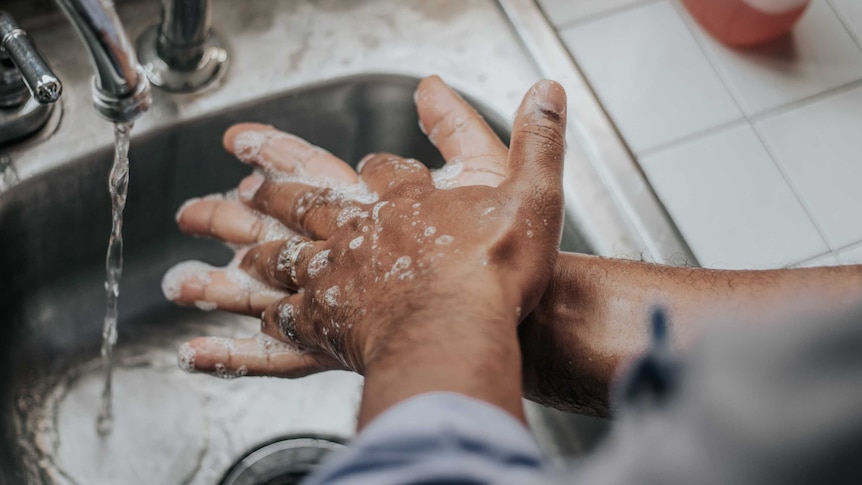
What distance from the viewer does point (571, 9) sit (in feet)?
2.99

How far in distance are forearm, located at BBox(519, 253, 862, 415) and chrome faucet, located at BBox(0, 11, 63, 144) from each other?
416mm

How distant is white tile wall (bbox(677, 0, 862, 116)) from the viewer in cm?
89

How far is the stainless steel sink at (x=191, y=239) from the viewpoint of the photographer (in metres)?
0.80

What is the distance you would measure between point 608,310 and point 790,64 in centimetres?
43

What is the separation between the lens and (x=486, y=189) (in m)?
0.60

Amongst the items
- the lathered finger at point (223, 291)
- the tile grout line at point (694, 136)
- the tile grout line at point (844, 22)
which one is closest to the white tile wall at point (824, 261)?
the tile grout line at point (694, 136)

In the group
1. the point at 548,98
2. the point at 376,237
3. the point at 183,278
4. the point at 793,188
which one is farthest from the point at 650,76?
the point at 183,278

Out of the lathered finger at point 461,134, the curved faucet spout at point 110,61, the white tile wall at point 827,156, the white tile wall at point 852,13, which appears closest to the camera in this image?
the curved faucet spout at point 110,61

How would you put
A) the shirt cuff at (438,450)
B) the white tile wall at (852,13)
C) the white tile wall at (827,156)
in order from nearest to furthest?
1. the shirt cuff at (438,450)
2. the white tile wall at (827,156)
3. the white tile wall at (852,13)

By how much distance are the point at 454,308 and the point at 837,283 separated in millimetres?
292

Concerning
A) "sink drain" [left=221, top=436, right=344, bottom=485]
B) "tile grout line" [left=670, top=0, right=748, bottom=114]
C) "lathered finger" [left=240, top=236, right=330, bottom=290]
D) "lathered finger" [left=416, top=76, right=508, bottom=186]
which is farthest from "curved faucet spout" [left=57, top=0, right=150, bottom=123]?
"tile grout line" [left=670, top=0, right=748, bottom=114]

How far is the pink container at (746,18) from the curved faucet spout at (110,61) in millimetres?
607

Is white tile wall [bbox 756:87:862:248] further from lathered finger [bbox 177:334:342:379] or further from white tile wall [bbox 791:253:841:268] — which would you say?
lathered finger [bbox 177:334:342:379]

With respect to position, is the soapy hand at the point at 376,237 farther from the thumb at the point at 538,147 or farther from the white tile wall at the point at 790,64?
the white tile wall at the point at 790,64
